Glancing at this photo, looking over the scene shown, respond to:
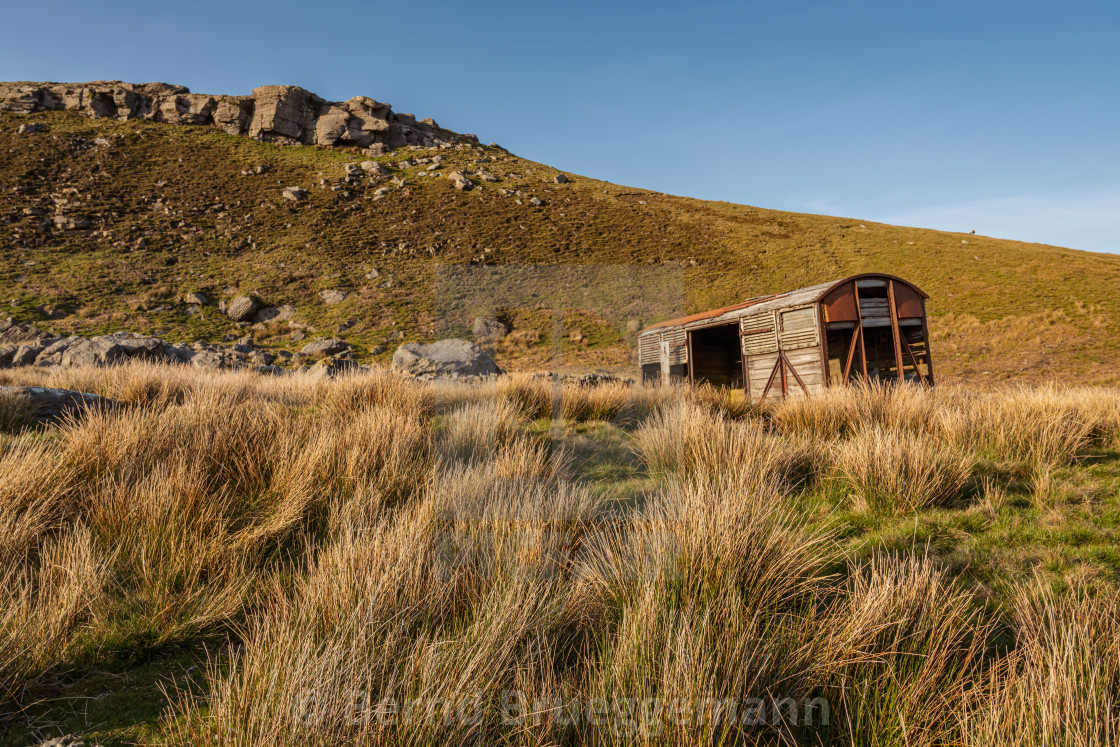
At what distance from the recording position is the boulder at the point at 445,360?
13.3 m

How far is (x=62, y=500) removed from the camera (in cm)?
356

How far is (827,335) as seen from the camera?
1262 cm

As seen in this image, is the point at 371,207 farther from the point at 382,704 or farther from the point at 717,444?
the point at 382,704

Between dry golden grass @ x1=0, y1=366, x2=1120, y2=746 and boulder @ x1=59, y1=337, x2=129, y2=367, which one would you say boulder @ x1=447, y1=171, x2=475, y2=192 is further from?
dry golden grass @ x1=0, y1=366, x2=1120, y2=746

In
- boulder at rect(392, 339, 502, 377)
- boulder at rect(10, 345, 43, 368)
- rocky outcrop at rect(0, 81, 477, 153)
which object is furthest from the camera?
rocky outcrop at rect(0, 81, 477, 153)

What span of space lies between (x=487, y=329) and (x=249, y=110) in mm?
51231

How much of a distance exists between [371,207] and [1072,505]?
46170 millimetres

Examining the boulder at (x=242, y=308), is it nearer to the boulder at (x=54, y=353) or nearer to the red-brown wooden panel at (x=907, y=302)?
the boulder at (x=54, y=353)

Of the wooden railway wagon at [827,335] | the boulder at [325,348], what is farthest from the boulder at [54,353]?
the wooden railway wagon at [827,335]

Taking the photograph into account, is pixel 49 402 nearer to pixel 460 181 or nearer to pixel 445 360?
pixel 445 360

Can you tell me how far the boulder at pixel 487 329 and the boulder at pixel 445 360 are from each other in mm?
5864

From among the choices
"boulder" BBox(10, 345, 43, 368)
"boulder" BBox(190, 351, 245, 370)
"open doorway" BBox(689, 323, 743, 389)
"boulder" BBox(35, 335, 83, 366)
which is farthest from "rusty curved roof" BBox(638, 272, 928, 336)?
"boulder" BBox(10, 345, 43, 368)

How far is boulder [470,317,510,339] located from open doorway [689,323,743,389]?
912 cm

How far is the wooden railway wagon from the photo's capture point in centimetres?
1105
